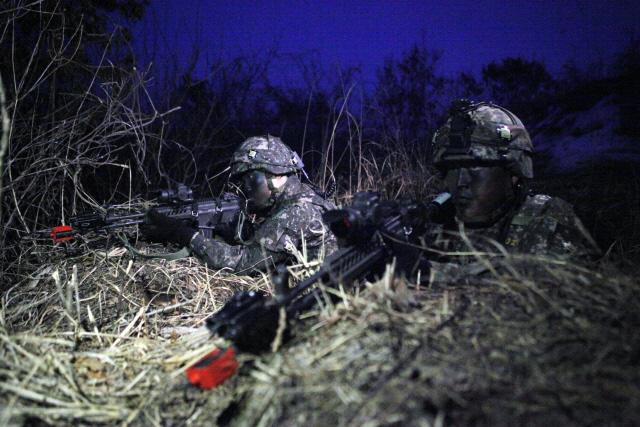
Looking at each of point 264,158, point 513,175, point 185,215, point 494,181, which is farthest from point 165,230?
point 513,175

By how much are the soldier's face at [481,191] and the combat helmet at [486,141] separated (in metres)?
0.08

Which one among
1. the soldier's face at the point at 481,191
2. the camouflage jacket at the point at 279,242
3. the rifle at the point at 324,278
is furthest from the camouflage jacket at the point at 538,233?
the camouflage jacket at the point at 279,242

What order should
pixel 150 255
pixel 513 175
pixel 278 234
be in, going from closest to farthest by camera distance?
pixel 513 175 < pixel 150 255 < pixel 278 234

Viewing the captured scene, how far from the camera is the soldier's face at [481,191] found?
3152 millimetres

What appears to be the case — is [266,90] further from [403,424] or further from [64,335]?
[403,424]

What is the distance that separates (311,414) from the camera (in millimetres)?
1279

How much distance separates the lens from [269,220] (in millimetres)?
4023

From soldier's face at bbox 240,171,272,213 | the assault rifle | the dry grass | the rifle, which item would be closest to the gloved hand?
the assault rifle

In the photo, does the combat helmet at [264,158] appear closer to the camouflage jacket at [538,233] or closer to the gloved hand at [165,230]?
the gloved hand at [165,230]

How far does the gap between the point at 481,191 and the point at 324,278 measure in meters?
1.86

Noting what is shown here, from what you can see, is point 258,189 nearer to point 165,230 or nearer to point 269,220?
point 269,220

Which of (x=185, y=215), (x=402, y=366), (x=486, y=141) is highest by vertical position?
(x=486, y=141)

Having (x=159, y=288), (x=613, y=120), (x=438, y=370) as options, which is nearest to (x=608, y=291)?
(x=438, y=370)

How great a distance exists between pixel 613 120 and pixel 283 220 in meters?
6.84
